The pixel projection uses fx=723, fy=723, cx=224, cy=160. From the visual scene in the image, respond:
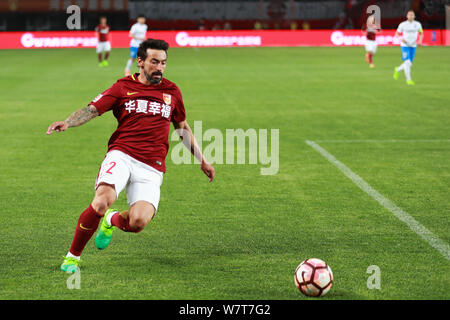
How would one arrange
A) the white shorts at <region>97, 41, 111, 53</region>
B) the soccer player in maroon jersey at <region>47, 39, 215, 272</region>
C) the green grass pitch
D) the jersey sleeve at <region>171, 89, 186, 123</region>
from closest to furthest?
1. the green grass pitch
2. the soccer player in maroon jersey at <region>47, 39, 215, 272</region>
3. the jersey sleeve at <region>171, 89, 186, 123</region>
4. the white shorts at <region>97, 41, 111, 53</region>

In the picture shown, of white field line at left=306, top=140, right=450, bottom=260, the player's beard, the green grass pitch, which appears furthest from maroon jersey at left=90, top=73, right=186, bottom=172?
white field line at left=306, top=140, right=450, bottom=260

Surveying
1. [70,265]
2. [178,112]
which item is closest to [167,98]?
[178,112]

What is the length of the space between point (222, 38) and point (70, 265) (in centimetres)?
4040

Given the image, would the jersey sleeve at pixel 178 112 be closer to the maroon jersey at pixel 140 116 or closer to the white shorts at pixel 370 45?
the maroon jersey at pixel 140 116

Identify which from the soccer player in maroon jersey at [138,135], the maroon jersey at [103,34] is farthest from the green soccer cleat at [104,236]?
the maroon jersey at [103,34]

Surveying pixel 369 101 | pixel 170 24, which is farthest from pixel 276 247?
pixel 170 24

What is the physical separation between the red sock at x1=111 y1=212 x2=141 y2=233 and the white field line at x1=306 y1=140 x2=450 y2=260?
2768 mm

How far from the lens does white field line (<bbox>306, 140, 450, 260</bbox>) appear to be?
667cm

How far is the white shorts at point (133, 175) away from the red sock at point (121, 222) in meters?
0.15

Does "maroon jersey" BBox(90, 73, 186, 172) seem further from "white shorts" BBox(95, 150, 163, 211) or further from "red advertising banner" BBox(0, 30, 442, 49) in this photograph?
"red advertising banner" BBox(0, 30, 442, 49)

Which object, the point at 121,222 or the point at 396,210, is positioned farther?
the point at 396,210

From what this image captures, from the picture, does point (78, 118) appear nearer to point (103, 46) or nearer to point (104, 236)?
point (104, 236)

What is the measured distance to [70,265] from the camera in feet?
18.9

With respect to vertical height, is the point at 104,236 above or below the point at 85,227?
below
